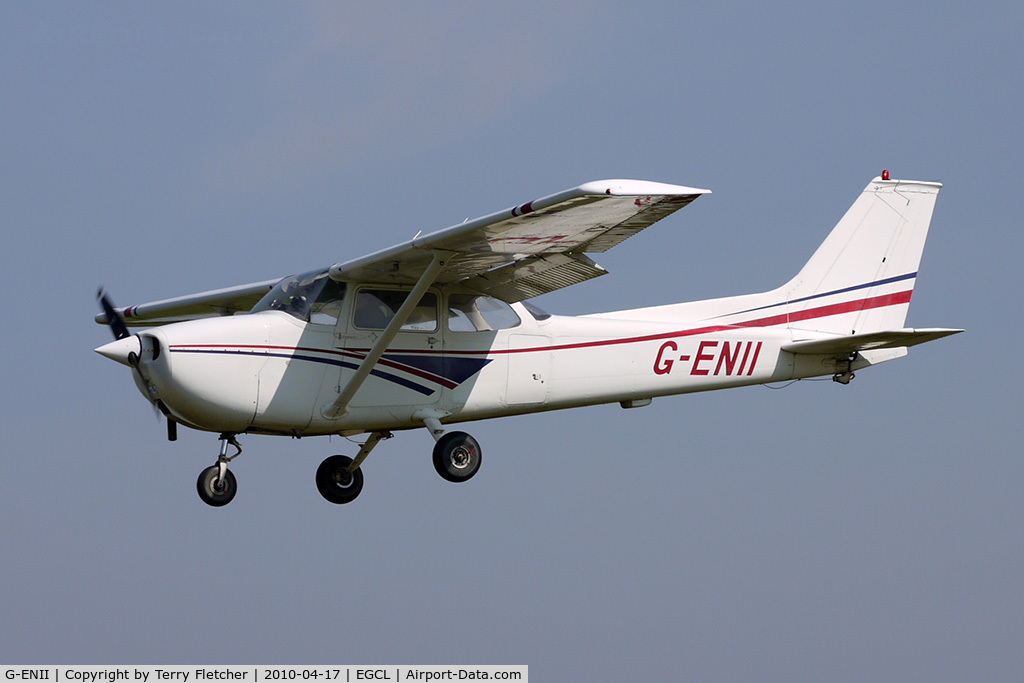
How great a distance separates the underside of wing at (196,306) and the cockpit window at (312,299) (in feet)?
7.00

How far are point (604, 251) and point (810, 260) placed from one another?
13.5 ft

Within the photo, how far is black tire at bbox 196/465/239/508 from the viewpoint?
14.1m

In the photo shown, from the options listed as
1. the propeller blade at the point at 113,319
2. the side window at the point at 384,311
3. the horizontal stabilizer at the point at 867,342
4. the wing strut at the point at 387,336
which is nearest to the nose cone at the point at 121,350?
→ the propeller blade at the point at 113,319

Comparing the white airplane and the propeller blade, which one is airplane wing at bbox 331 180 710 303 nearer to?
the white airplane

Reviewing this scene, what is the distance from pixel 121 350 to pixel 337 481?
10.2ft

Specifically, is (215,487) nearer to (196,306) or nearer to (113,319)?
(113,319)

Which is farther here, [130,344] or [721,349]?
[721,349]

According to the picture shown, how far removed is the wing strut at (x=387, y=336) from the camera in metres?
13.8

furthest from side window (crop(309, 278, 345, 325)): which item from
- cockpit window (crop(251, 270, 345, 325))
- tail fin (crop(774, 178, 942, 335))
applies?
tail fin (crop(774, 178, 942, 335))

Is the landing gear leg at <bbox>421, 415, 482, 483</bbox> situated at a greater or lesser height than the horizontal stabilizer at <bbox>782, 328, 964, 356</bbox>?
lesser

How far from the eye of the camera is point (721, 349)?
1620cm

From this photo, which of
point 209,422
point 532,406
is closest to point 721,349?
point 532,406

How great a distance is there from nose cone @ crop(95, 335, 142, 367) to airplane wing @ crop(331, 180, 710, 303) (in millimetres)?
1962

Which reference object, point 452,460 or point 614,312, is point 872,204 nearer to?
point 614,312
